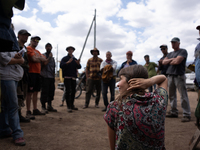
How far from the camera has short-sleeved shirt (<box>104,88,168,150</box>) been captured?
1.22 metres

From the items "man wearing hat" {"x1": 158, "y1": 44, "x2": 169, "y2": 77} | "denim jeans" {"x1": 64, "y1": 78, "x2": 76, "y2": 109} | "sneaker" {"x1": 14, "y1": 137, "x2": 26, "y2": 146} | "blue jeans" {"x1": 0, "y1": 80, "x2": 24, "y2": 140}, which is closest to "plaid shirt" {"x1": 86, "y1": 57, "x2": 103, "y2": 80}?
"denim jeans" {"x1": 64, "y1": 78, "x2": 76, "y2": 109}

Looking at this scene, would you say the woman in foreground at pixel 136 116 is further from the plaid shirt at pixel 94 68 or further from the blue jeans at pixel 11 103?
the plaid shirt at pixel 94 68

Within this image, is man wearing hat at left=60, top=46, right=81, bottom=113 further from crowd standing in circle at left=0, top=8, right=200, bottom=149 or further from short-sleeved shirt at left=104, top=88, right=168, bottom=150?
short-sleeved shirt at left=104, top=88, right=168, bottom=150

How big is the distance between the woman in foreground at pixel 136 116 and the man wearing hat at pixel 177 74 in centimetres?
356

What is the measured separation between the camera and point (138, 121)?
3.99 feet

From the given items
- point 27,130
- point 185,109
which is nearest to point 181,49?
point 185,109

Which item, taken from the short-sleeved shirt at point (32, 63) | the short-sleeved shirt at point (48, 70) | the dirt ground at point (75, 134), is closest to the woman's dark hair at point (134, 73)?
the dirt ground at point (75, 134)

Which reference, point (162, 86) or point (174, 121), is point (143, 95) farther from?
point (174, 121)

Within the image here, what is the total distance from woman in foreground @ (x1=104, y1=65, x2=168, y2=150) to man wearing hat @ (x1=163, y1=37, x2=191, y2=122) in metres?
3.56

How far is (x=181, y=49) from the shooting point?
186 inches

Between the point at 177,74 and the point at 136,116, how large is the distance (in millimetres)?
3884

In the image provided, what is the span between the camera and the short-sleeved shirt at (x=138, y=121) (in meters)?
1.22

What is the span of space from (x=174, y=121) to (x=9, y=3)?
A: 4399 mm

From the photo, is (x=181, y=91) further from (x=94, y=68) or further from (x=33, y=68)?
(x=33, y=68)
